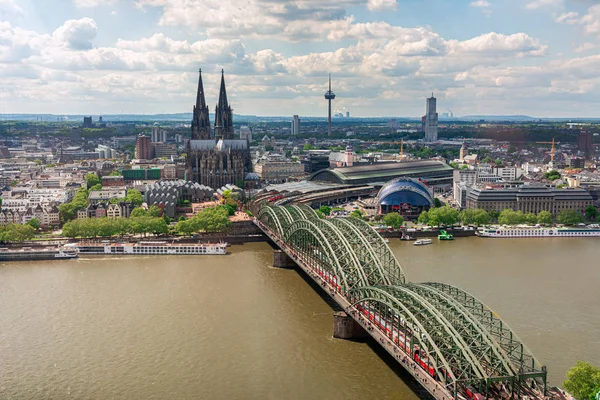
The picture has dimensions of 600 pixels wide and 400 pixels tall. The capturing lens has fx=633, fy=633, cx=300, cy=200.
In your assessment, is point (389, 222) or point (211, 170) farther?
point (211, 170)

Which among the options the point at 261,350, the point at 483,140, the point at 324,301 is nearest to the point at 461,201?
the point at 324,301

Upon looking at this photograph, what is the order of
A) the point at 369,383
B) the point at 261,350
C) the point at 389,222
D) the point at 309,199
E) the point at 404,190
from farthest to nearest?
1. the point at 309,199
2. the point at 404,190
3. the point at 389,222
4. the point at 261,350
5. the point at 369,383

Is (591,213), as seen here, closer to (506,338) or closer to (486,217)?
(486,217)

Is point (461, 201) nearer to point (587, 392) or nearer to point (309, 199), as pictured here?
point (309, 199)

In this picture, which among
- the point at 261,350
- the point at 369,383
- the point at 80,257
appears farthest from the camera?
the point at 80,257

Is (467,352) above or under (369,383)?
above
